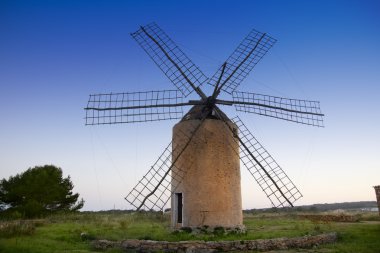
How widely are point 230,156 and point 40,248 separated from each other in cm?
774

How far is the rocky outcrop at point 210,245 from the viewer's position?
1044 centimetres

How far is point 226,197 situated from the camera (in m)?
13.0

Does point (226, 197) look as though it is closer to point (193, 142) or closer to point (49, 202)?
point (193, 142)

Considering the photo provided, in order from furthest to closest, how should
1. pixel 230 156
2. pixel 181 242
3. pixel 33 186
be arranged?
pixel 33 186, pixel 230 156, pixel 181 242

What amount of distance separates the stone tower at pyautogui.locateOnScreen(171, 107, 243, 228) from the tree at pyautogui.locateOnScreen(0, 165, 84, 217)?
74.7 feet

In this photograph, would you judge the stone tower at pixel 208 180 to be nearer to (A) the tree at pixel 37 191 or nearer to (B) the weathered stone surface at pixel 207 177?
(B) the weathered stone surface at pixel 207 177

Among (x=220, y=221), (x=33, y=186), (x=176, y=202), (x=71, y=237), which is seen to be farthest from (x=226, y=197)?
(x=33, y=186)

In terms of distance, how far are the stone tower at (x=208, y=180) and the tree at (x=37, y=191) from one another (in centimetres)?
2278

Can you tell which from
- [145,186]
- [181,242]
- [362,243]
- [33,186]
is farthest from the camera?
[33,186]

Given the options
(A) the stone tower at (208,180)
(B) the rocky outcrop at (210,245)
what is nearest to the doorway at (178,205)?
(A) the stone tower at (208,180)

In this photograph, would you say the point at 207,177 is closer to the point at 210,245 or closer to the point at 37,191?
the point at 210,245

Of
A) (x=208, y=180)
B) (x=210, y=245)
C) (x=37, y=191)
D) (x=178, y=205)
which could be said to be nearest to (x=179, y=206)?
(x=178, y=205)

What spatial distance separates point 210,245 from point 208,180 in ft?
9.61

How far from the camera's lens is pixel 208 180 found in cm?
1287
